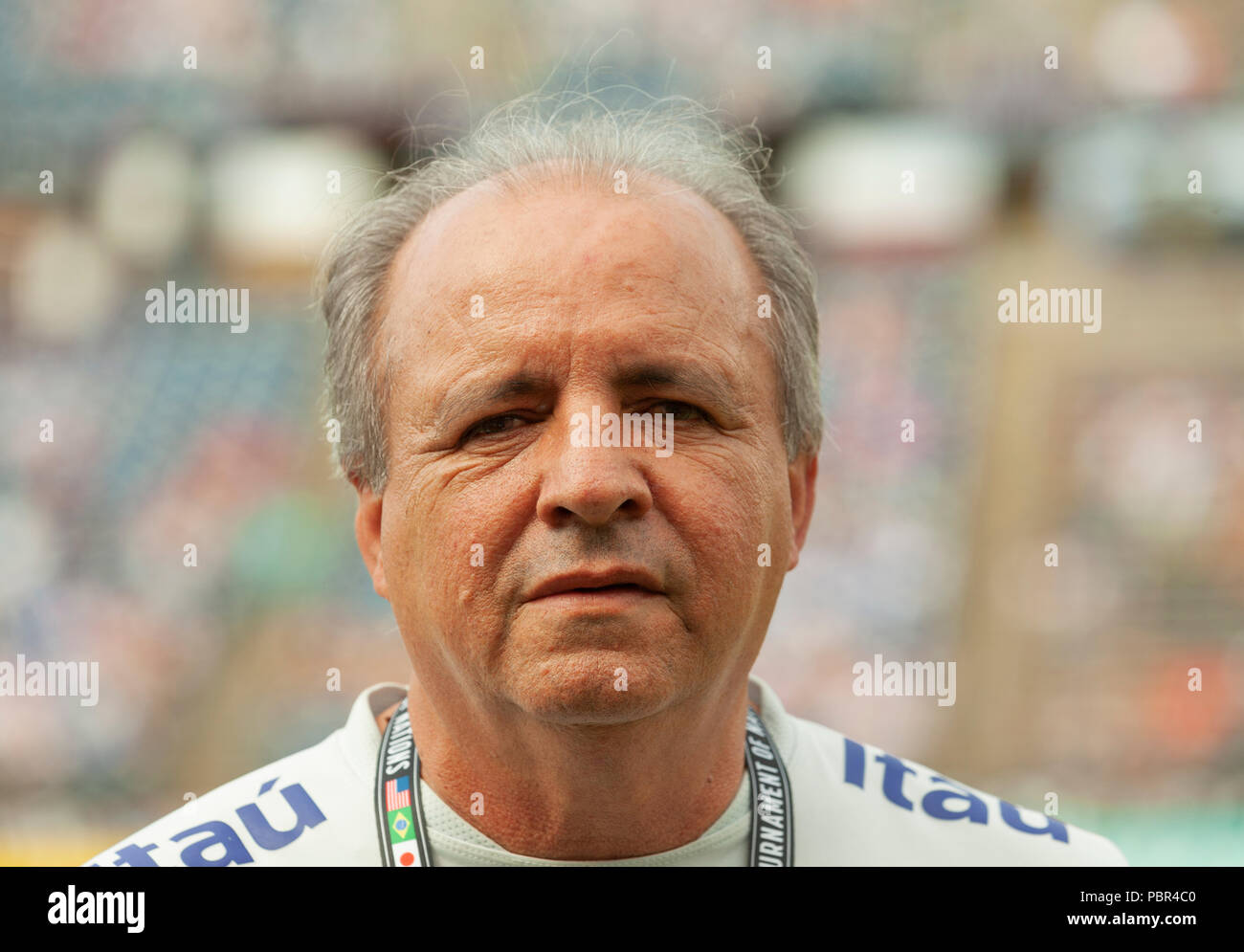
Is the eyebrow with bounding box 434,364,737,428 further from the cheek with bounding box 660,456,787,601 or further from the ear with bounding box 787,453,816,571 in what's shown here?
the ear with bounding box 787,453,816,571

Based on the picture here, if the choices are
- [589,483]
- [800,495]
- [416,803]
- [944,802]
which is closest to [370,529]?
[416,803]

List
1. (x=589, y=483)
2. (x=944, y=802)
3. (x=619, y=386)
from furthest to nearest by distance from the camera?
(x=944, y=802) < (x=619, y=386) < (x=589, y=483)

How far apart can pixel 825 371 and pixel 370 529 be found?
643 cm

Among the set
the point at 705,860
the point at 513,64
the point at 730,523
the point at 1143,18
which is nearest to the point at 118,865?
the point at 705,860

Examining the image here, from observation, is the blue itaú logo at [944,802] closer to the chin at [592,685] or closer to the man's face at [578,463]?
the man's face at [578,463]

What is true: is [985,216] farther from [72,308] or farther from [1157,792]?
[72,308]

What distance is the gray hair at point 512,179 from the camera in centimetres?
199

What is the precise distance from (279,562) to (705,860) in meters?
6.60

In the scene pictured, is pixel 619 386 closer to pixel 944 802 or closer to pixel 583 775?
pixel 583 775

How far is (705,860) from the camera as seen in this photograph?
6.42 feet

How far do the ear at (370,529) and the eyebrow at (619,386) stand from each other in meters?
0.26

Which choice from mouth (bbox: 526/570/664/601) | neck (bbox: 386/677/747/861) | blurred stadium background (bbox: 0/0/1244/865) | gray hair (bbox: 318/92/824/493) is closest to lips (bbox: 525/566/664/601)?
mouth (bbox: 526/570/664/601)

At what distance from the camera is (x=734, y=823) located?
6.57 ft

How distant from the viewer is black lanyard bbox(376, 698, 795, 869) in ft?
6.28
